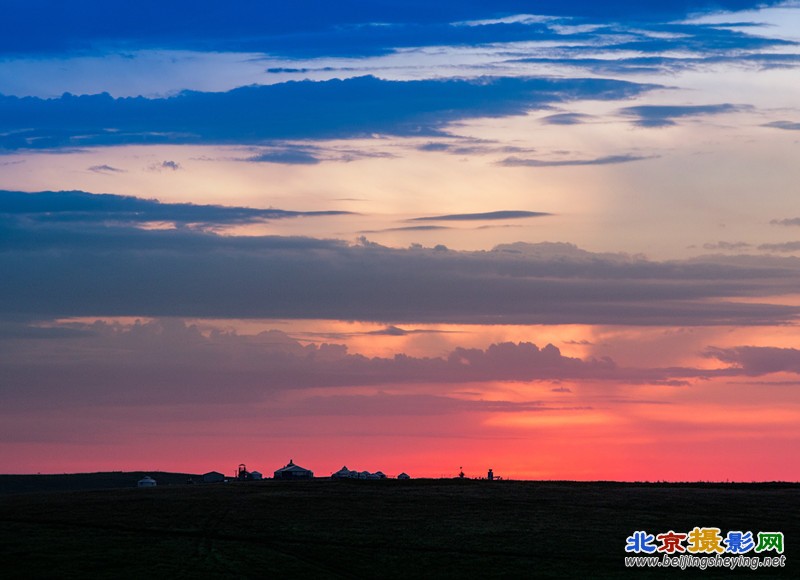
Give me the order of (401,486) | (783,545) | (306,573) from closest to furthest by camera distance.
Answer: (306,573), (783,545), (401,486)

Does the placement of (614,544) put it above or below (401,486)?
below

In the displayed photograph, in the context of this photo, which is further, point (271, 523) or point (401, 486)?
point (401, 486)

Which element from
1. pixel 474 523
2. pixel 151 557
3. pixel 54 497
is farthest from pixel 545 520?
pixel 54 497

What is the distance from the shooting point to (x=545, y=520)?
422 ft

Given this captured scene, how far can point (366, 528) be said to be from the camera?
12056cm

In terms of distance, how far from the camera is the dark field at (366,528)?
100m

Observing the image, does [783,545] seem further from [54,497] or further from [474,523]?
[54,497]

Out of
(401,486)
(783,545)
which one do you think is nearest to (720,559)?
(783,545)

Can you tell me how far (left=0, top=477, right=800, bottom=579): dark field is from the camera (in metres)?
100

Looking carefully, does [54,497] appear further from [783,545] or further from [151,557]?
[783,545]

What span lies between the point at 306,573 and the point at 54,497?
238ft

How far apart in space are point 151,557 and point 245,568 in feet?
32.6

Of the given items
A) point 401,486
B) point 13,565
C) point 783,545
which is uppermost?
point 401,486

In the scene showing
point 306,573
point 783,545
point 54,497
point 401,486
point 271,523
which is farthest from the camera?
point 401,486
